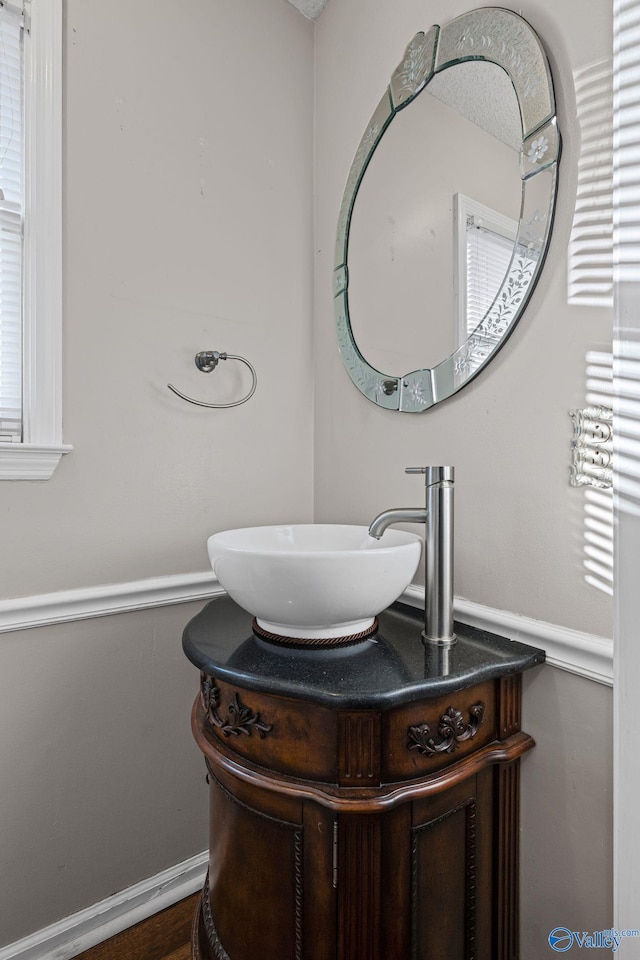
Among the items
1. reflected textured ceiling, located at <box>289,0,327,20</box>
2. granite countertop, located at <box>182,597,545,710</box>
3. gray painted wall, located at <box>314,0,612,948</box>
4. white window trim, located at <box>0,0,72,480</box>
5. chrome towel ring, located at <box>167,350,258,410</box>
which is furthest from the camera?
reflected textured ceiling, located at <box>289,0,327,20</box>

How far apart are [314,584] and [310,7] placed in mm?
1733

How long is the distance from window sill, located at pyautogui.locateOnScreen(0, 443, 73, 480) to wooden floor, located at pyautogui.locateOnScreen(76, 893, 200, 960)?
112cm

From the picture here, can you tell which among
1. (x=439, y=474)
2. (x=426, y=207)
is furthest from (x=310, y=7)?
(x=439, y=474)

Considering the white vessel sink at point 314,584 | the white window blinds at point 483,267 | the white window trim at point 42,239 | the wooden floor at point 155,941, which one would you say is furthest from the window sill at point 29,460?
the wooden floor at point 155,941

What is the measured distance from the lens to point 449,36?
1.10 meters

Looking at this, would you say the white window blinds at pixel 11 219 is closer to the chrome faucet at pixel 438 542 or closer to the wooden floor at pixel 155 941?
the chrome faucet at pixel 438 542

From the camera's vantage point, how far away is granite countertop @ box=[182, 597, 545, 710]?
759 mm

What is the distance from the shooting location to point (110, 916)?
123cm

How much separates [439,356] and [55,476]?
0.92 m

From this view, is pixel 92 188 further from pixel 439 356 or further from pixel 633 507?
pixel 633 507

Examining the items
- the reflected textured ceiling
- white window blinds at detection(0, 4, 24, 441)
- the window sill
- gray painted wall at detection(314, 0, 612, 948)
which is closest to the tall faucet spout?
gray painted wall at detection(314, 0, 612, 948)

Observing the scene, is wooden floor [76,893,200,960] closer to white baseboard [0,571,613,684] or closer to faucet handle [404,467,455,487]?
white baseboard [0,571,613,684]

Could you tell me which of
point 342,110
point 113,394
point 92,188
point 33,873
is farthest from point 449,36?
point 33,873

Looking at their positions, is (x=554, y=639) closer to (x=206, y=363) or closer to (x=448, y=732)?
(x=448, y=732)
